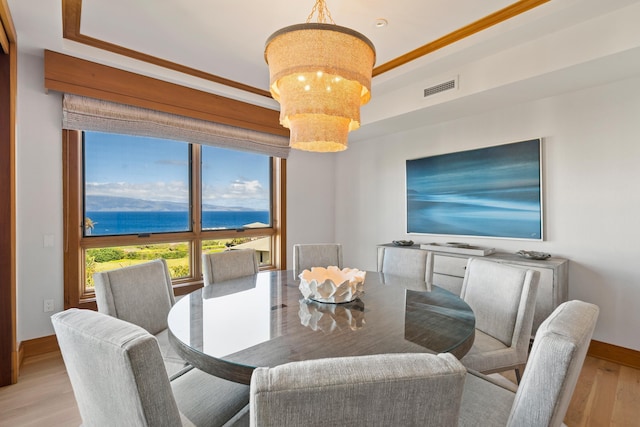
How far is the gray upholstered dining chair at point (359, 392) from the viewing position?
1.81 feet

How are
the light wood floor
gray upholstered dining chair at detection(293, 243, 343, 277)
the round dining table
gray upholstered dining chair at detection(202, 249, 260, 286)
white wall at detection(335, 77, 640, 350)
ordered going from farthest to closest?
gray upholstered dining chair at detection(293, 243, 343, 277)
white wall at detection(335, 77, 640, 350)
gray upholstered dining chair at detection(202, 249, 260, 286)
the light wood floor
the round dining table

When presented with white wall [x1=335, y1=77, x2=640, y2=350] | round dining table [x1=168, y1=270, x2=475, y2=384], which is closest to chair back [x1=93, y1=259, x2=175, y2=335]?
round dining table [x1=168, y1=270, x2=475, y2=384]

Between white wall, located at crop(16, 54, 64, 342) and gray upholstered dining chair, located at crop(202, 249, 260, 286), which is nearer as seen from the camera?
gray upholstered dining chair, located at crop(202, 249, 260, 286)

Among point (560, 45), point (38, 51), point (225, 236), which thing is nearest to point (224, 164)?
point (225, 236)

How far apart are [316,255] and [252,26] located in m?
1.94

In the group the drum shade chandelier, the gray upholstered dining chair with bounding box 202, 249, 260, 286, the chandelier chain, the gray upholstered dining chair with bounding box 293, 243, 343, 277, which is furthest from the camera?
the gray upholstered dining chair with bounding box 293, 243, 343, 277

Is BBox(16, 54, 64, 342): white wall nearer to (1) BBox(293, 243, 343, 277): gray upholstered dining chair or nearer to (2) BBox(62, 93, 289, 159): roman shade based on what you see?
(2) BBox(62, 93, 289, 159): roman shade

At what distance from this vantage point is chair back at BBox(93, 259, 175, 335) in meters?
1.64

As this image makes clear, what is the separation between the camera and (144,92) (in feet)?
9.52

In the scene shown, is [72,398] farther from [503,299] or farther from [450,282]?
[450,282]

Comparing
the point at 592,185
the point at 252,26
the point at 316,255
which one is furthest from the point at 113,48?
the point at 592,185

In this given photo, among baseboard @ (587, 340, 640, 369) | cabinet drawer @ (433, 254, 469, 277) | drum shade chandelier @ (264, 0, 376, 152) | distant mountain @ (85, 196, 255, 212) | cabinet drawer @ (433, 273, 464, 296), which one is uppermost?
drum shade chandelier @ (264, 0, 376, 152)

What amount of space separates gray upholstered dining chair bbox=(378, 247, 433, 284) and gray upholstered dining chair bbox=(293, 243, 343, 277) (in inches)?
16.9

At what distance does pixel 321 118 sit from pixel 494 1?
1.43 m
